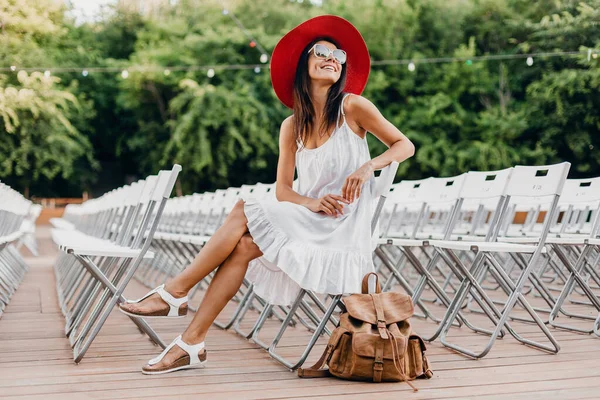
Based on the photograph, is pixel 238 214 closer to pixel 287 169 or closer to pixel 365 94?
pixel 287 169

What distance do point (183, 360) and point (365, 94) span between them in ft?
61.1

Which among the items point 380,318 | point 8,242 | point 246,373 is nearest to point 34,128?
point 8,242

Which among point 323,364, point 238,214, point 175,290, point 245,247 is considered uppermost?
point 238,214

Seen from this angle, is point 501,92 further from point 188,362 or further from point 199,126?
point 188,362

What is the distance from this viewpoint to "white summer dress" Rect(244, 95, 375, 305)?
2.86 meters

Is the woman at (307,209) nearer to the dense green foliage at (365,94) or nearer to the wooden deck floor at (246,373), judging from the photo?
the wooden deck floor at (246,373)

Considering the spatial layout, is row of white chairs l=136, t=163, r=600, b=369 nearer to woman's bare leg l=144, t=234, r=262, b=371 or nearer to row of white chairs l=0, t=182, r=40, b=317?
woman's bare leg l=144, t=234, r=262, b=371

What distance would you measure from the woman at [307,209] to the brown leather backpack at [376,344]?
14 centimetres

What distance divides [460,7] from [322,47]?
19.5m

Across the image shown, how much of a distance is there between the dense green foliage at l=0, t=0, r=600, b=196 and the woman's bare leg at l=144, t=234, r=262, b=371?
15.6 metres

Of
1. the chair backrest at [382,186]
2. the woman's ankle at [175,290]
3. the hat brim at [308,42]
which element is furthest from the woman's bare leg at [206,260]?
the hat brim at [308,42]

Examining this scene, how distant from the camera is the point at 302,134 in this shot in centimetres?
322

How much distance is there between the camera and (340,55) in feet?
10.5

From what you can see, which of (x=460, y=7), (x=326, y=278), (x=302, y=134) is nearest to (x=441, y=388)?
(x=326, y=278)
